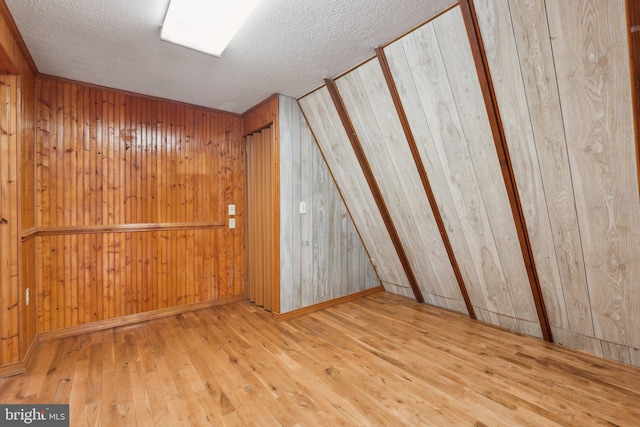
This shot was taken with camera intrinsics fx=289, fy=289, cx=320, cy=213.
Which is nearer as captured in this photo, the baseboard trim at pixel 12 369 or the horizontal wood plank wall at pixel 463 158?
the horizontal wood plank wall at pixel 463 158

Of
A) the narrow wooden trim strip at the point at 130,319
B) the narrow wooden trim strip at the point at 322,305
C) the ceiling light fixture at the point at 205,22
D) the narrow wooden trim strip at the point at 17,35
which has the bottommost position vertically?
the narrow wooden trim strip at the point at 322,305

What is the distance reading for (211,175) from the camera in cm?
348

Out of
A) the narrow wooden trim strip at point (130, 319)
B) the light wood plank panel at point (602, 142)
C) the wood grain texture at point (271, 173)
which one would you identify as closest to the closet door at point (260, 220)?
the wood grain texture at point (271, 173)

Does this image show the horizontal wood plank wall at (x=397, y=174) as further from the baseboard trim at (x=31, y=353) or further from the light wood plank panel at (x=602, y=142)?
the baseboard trim at (x=31, y=353)

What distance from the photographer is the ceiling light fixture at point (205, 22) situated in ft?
5.49

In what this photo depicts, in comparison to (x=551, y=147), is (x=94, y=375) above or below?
below

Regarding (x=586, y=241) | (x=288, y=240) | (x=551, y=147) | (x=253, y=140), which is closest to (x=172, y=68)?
(x=253, y=140)

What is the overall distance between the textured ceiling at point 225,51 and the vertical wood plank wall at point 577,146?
57cm

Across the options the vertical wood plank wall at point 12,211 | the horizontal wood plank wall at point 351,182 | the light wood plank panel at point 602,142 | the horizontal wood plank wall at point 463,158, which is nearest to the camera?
the light wood plank panel at point 602,142

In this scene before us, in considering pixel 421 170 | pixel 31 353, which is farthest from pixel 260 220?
pixel 31 353

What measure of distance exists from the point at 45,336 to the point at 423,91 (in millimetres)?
3773

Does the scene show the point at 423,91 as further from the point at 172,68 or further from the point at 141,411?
the point at 141,411

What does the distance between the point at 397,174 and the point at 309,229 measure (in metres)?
1.18

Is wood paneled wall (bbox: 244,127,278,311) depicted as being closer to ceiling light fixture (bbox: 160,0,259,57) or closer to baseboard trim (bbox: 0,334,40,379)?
ceiling light fixture (bbox: 160,0,259,57)
